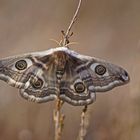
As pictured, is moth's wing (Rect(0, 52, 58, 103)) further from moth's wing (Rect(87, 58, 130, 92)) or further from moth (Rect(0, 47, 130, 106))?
moth's wing (Rect(87, 58, 130, 92))

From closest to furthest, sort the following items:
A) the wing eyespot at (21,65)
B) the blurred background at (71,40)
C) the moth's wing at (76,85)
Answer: the moth's wing at (76,85) < the wing eyespot at (21,65) < the blurred background at (71,40)

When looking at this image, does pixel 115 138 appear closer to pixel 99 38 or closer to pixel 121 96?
pixel 121 96

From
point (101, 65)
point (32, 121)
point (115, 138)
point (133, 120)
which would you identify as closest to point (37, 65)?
point (101, 65)

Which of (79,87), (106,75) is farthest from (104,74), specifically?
(79,87)

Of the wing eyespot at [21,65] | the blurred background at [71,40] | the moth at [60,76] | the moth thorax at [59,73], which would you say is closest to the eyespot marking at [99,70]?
the moth at [60,76]

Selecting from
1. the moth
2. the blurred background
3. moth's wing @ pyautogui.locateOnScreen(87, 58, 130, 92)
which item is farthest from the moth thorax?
the blurred background

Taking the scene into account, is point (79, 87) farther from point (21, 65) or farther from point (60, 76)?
point (21, 65)

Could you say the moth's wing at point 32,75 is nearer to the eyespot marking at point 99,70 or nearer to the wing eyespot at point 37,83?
the wing eyespot at point 37,83
